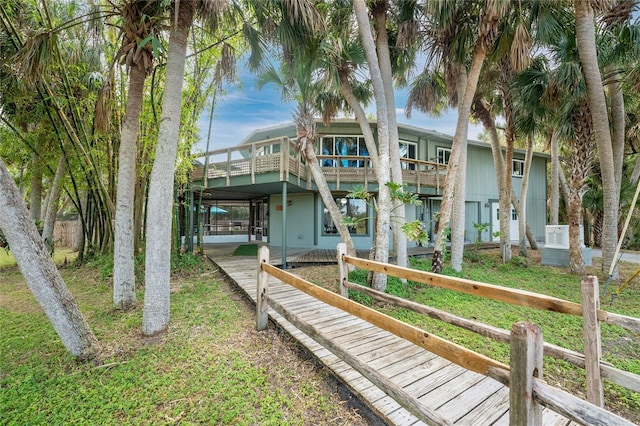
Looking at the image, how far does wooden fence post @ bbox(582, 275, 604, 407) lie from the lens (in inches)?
76.0

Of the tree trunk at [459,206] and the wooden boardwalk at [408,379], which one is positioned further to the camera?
the tree trunk at [459,206]

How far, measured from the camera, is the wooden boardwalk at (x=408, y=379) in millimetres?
2035

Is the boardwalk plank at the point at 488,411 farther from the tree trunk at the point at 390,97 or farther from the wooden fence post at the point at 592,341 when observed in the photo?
the tree trunk at the point at 390,97

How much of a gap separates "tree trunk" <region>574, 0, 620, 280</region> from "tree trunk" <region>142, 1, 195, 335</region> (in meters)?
8.08

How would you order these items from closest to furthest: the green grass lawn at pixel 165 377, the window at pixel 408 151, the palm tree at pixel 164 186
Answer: the green grass lawn at pixel 165 377 → the palm tree at pixel 164 186 → the window at pixel 408 151

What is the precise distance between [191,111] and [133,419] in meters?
6.26

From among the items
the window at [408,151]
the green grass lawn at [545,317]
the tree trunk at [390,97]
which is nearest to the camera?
the green grass lawn at [545,317]

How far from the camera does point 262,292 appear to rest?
3732 millimetres

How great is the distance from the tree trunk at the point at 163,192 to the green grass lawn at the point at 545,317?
3.24 m

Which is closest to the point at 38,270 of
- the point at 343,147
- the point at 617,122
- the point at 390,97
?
the point at 390,97

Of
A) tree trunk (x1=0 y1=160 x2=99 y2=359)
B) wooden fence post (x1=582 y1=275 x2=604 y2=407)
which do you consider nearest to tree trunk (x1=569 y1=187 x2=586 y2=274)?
wooden fence post (x1=582 y1=275 x2=604 y2=407)

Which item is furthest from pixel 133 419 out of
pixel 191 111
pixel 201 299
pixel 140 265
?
pixel 191 111

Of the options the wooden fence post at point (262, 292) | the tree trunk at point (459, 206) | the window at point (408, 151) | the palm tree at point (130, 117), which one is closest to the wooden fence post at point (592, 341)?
the wooden fence post at point (262, 292)

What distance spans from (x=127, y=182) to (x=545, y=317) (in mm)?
7196
